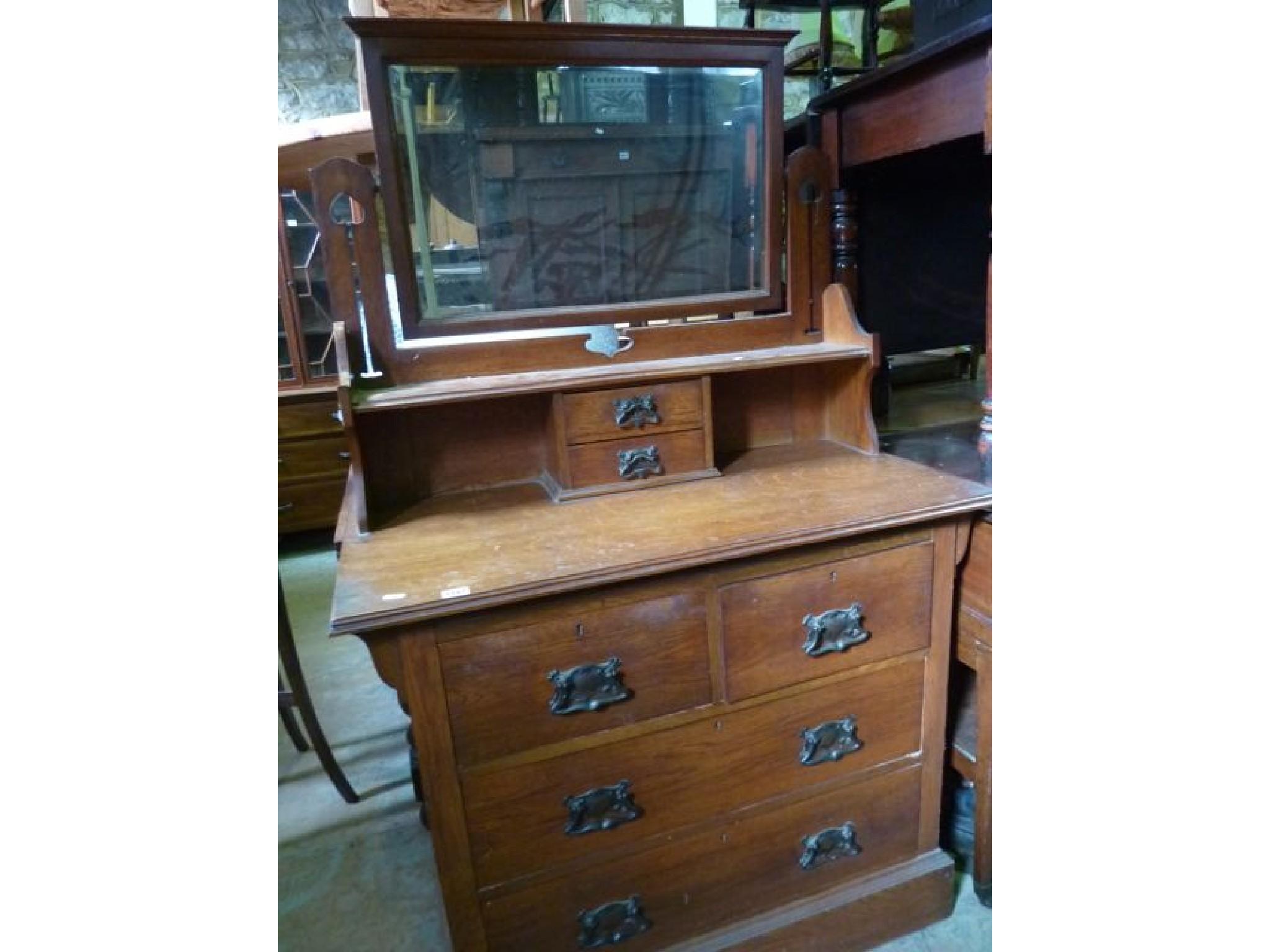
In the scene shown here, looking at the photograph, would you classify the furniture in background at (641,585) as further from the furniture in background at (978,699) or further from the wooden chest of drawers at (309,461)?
the wooden chest of drawers at (309,461)

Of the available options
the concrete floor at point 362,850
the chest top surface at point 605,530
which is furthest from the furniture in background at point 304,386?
the chest top surface at point 605,530

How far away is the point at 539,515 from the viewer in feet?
3.76

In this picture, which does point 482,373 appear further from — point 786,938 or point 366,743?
point 366,743

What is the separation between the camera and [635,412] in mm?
1189

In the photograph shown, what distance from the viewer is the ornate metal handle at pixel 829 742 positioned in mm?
1157

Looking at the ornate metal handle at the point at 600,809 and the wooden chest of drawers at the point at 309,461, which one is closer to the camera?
the ornate metal handle at the point at 600,809

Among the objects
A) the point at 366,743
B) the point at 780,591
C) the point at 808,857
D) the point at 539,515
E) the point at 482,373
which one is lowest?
the point at 366,743

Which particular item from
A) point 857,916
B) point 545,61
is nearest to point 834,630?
point 857,916

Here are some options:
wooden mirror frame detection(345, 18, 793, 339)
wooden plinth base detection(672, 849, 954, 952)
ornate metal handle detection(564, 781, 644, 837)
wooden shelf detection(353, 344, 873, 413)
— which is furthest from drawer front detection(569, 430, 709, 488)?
wooden plinth base detection(672, 849, 954, 952)

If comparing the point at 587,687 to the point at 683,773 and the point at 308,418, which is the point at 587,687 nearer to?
the point at 683,773

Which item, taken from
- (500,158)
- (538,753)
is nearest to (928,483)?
(538,753)

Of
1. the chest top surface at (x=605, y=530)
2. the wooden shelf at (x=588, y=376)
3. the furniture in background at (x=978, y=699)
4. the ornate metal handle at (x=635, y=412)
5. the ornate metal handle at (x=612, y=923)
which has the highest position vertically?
the wooden shelf at (x=588, y=376)

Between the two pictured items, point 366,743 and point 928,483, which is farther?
point 366,743
